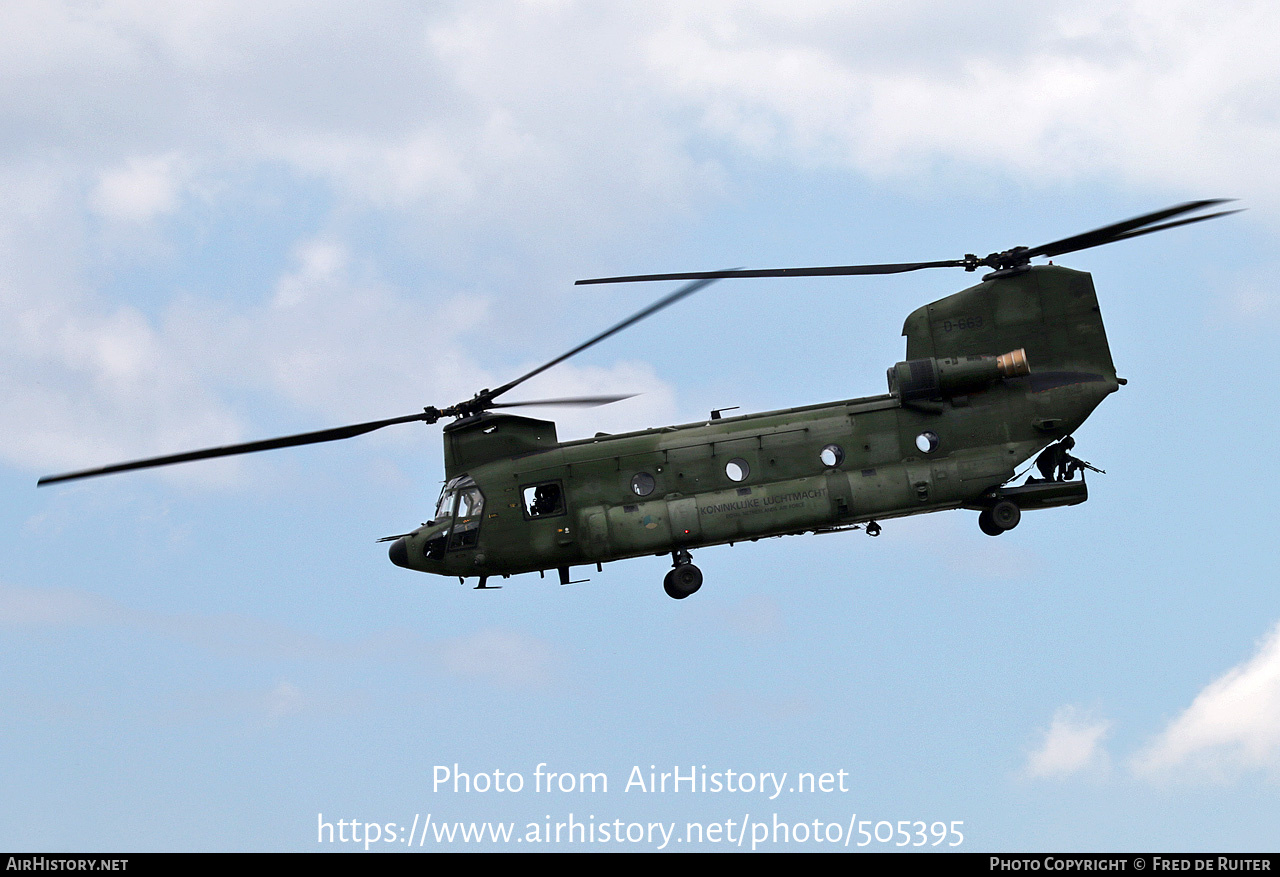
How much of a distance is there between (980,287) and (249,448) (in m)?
18.4

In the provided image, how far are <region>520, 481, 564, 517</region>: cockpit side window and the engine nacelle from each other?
8.68 m

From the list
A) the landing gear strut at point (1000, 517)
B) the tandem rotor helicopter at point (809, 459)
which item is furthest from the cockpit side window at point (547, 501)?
the landing gear strut at point (1000, 517)

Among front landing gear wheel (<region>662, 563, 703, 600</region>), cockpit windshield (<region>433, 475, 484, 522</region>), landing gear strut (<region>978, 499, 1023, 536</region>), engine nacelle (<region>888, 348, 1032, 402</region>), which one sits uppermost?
engine nacelle (<region>888, 348, 1032, 402</region>)

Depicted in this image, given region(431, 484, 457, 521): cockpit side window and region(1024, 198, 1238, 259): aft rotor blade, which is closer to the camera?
region(1024, 198, 1238, 259): aft rotor blade

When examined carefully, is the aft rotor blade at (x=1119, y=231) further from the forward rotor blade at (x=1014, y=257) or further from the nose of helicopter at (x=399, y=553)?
the nose of helicopter at (x=399, y=553)

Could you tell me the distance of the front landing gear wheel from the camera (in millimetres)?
37500

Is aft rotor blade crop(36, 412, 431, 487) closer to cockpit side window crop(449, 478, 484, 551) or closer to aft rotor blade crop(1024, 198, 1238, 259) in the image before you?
cockpit side window crop(449, 478, 484, 551)

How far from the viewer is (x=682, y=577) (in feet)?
123

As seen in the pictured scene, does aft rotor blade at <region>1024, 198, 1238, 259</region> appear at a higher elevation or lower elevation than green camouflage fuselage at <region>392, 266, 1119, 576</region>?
higher

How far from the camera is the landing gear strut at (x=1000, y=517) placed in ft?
125

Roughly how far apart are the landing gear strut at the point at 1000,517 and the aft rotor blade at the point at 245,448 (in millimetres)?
14483

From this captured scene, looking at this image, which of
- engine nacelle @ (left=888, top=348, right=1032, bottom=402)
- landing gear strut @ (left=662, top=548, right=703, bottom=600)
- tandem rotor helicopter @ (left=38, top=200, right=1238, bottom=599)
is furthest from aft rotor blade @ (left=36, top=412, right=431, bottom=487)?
engine nacelle @ (left=888, top=348, right=1032, bottom=402)

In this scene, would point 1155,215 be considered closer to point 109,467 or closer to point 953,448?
point 953,448

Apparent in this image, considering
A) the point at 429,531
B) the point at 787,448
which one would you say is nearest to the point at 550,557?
the point at 429,531
